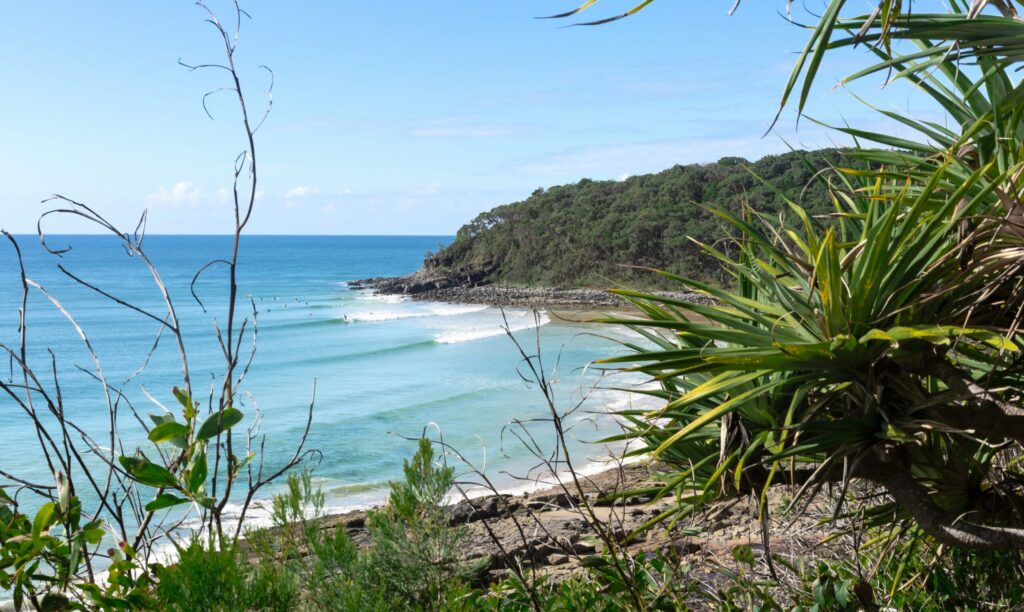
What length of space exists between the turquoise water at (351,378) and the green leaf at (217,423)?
0.64 feet

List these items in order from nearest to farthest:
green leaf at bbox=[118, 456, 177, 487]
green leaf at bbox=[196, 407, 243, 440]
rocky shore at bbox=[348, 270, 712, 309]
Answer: green leaf at bbox=[118, 456, 177, 487] < green leaf at bbox=[196, 407, 243, 440] < rocky shore at bbox=[348, 270, 712, 309]

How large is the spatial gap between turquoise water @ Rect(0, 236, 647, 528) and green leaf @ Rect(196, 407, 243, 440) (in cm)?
19

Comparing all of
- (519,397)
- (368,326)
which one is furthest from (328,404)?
(368,326)

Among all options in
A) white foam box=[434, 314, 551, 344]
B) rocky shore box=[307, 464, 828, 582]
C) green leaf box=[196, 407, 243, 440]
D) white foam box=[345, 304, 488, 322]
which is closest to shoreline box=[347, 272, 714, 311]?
white foam box=[345, 304, 488, 322]

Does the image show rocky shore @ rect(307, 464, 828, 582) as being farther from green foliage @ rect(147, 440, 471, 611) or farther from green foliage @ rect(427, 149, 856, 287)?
green foliage @ rect(427, 149, 856, 287)

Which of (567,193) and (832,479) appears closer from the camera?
(832,479)

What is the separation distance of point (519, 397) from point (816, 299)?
65.9ft

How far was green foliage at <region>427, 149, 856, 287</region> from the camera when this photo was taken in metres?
48.0

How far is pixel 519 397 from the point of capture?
72.2 feet

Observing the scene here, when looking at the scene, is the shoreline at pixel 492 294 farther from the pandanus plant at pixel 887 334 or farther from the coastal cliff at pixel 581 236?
the pandanus plant at pixel 887 334

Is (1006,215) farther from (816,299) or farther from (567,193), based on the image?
(567,193)

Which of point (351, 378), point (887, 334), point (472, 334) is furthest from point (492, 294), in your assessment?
point (887, 334)

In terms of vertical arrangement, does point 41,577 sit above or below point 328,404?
above

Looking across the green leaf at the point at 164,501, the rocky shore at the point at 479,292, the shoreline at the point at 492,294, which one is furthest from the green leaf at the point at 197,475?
the rocky shore at the point at 479,292
